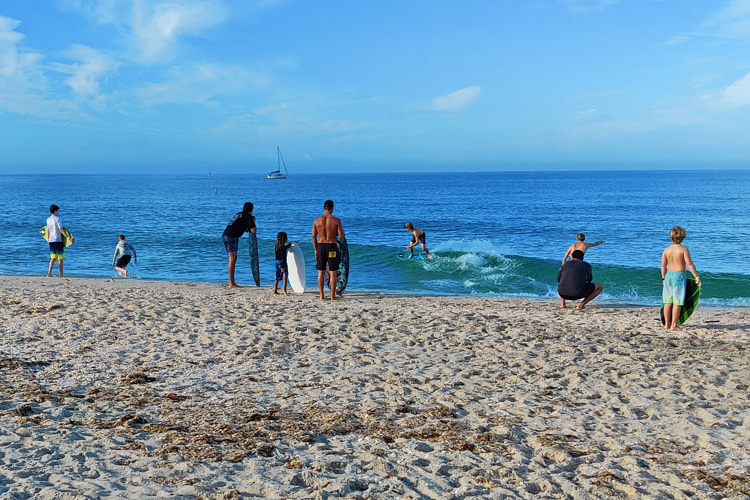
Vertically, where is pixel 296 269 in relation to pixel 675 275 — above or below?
below

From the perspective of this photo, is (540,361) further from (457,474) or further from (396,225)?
(396,225)

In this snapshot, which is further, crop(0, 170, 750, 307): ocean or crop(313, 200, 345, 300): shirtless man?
crop(0, 170, 750, 307): ocean

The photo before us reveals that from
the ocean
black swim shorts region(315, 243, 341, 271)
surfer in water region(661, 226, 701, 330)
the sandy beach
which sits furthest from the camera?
the ocean

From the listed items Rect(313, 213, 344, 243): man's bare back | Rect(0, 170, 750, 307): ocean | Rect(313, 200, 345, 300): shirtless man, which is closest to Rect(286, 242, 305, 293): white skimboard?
Rect(313, 200, 345, 300): shirtless man

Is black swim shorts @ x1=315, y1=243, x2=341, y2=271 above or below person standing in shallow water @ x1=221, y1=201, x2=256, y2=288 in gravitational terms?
below

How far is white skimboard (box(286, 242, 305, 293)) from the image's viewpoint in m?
11.9

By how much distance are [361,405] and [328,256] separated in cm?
552

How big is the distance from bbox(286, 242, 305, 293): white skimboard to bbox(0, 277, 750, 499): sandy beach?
2660 mm

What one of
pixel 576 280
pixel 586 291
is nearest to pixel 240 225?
pixel 576 280

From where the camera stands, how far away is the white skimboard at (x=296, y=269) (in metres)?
11.9

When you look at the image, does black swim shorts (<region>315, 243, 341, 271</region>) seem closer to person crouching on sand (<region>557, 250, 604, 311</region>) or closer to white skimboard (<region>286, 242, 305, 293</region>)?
white skimboard (<region>286, 242, 305, 293</region>)

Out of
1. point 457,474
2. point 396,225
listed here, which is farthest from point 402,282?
point 396,225

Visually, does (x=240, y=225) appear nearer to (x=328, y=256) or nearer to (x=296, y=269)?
(x=296, y=269)

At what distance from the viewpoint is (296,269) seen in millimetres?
11852
